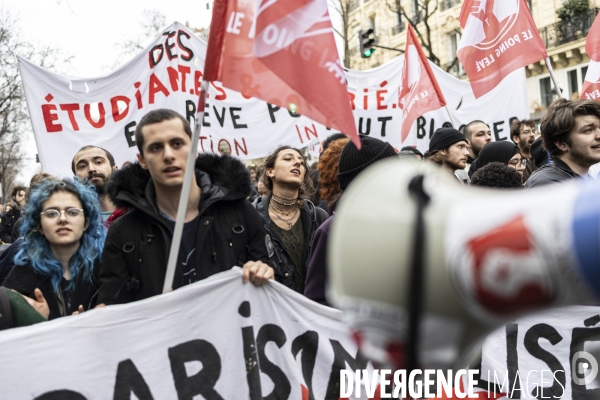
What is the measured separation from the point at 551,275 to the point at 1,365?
2.41 metres

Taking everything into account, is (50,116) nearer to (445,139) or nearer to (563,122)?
(445,139)

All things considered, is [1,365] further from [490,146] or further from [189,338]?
[490,146]

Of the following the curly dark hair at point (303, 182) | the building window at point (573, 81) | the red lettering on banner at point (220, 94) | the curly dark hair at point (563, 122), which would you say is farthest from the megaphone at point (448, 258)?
the building window at point (573, 81)

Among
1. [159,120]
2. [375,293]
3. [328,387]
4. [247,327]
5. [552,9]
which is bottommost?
[328,387]

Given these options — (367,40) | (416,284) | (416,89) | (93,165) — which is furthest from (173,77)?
(367,40)

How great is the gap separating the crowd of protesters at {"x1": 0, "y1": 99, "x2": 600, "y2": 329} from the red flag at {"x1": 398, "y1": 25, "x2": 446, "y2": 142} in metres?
2.96

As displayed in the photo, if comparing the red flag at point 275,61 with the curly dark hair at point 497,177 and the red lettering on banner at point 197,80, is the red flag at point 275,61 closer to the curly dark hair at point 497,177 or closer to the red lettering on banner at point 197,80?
the curly dark hair at point 497,177

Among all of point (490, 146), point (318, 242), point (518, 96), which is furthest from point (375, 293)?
point (518, 96)

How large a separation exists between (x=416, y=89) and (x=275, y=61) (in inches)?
189

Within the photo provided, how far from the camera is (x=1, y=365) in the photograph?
2.68m

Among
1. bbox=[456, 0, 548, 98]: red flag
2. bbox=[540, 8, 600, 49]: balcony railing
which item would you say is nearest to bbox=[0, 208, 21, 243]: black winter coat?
bbox=[456, 0, 548, 98]: red flag

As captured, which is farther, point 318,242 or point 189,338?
point 318,242

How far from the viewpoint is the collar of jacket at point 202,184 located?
3051 mm

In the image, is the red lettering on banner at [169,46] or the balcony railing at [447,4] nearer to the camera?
the red lettering on banner at [169,46]
